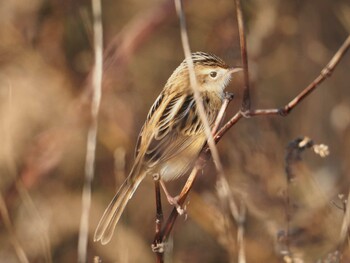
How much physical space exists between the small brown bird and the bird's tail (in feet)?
0.28

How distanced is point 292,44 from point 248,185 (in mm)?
1873

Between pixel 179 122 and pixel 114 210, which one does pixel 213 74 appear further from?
pixel 114 210

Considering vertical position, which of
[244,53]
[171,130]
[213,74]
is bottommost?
[244,53]

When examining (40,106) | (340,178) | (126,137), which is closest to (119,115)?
(126,137)

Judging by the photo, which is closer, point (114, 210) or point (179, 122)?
point (114, 210)

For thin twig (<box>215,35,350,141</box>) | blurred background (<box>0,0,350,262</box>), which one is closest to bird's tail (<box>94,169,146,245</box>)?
thin twig (<box>215,35,350,141</box>)

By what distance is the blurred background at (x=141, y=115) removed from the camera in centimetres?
507

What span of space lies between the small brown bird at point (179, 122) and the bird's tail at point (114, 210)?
86 mm

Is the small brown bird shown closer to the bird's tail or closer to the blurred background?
the bird's tail

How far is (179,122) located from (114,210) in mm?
608

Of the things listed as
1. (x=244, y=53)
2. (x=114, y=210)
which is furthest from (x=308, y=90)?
(x=114, y=210)

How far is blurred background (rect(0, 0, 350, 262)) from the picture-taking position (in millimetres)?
5070

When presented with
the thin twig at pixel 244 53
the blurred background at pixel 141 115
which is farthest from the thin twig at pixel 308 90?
the blurred background at pixel 141 115

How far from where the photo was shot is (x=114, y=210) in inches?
106
